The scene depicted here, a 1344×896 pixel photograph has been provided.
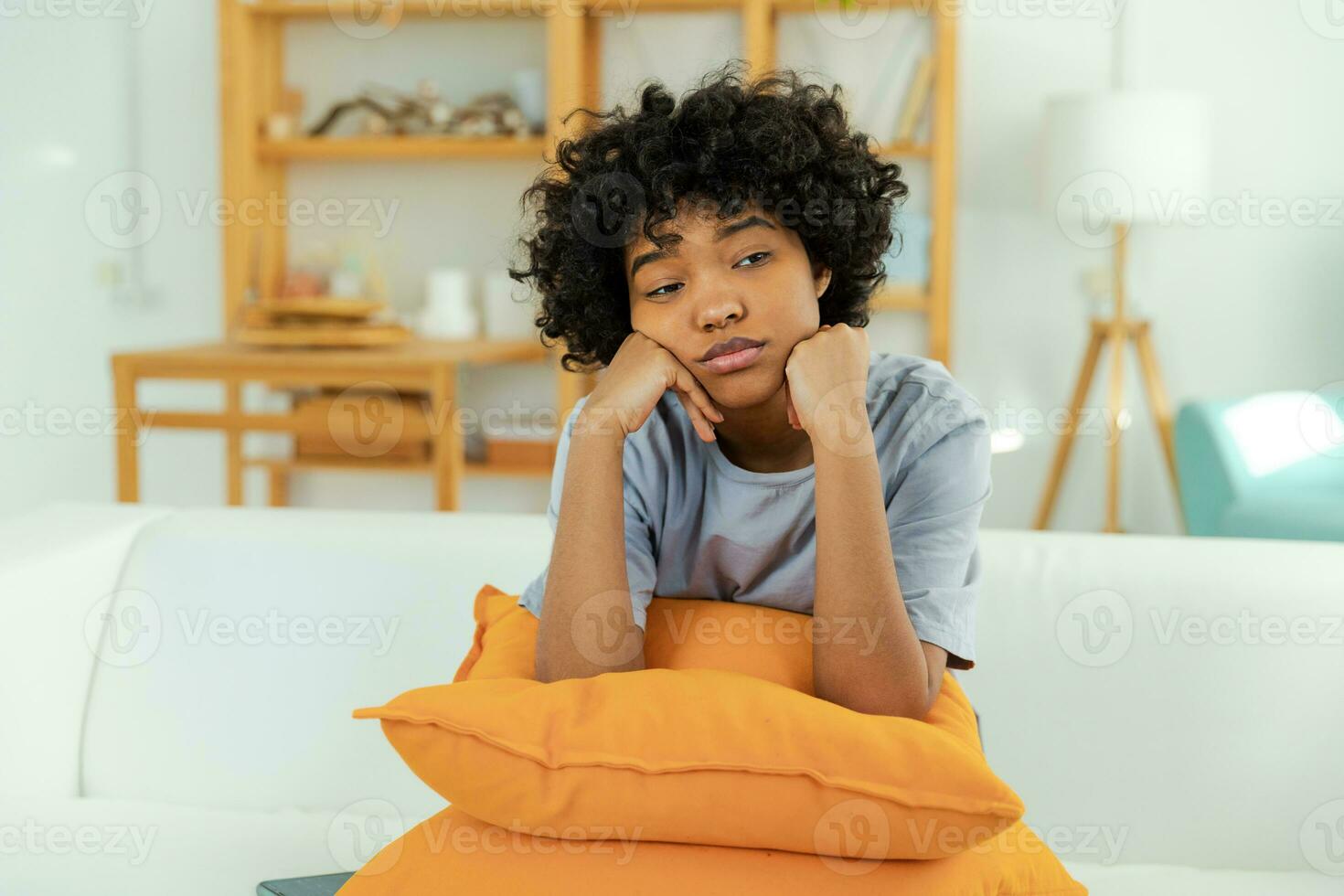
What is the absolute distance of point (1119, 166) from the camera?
3.48 metres

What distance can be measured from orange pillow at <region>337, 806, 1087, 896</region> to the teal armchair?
6.06ft

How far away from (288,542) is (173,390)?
3025mm

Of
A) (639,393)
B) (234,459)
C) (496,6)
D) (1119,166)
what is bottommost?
(234,459)

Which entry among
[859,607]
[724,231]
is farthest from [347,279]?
[859,607]

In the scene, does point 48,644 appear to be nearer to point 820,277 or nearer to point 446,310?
point 820,277

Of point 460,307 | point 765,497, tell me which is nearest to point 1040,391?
point 460,307

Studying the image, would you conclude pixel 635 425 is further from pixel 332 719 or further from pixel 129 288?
pixel 129 288

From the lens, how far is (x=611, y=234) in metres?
1.32

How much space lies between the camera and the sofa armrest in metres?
1.57

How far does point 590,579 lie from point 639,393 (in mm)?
182

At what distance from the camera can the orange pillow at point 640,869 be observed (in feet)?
3.26

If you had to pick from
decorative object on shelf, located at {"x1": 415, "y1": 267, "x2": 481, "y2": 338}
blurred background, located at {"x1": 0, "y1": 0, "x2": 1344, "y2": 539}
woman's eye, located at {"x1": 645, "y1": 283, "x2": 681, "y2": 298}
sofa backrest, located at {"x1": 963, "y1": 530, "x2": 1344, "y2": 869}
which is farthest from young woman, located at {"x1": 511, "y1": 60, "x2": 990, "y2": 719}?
decorative object on shelf, located at {"x1": 415, "y1": 267, "x2": 481, "y2": 338}

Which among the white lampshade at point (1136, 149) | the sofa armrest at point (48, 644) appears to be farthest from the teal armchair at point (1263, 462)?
the sofa armrest at point (48, 644)

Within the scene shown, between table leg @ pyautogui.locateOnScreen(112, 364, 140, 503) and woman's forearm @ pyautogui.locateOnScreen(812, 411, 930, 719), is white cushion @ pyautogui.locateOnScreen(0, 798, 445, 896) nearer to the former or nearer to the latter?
woman's forearm @ pyautogui.locateOnScreen(812, 411, 930, 719)
